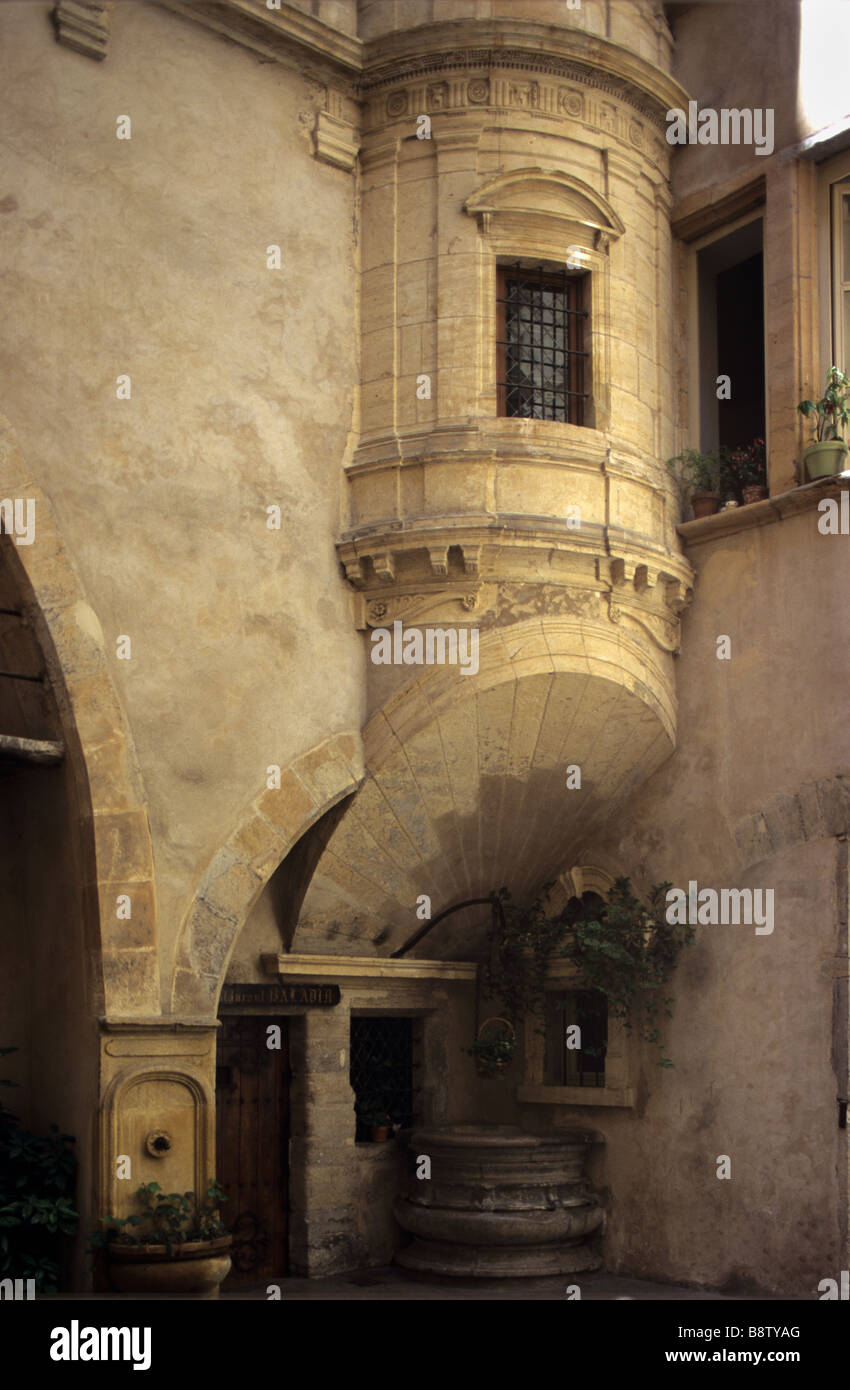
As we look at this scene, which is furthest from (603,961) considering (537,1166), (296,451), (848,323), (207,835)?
(848,323)

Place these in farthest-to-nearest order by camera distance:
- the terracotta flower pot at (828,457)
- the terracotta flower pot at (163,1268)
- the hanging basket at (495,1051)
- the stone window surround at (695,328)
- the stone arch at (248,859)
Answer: the stone window surround at (695,328) → the hanging basket at (495,1051) → the terracotta flower pot at (828,457) → the stone arch at (248,859) → the terracotta flower pot at (163,1268)

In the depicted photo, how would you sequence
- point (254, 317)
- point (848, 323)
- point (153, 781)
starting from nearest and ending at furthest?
point (153, 781), point (254, 317), point (848, 323)

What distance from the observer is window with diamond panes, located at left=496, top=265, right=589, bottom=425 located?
40.9ft

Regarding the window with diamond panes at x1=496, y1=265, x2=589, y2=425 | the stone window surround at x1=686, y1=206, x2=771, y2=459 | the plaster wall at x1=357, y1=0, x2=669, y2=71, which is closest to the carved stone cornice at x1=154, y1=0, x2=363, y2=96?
the plaster wall at x1=357, y1=0, x2=669, y2=71

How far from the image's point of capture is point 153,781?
34.5 feet

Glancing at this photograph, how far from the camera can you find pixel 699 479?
42.6 ft

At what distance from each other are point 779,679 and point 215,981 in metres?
4.65

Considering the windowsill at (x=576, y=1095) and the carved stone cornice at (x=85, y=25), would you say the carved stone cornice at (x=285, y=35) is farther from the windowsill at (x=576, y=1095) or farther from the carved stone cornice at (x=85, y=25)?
the windowsill at (x=576, y=1095)

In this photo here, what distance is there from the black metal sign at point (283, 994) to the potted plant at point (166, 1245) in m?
1.92

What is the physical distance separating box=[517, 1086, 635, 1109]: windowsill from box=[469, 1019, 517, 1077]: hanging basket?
39 centimetres

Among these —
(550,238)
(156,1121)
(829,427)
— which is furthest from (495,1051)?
(550,238)

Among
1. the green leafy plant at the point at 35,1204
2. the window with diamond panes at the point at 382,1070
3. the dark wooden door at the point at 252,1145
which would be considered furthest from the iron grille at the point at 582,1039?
the green leafy plant at the point at 35,1204

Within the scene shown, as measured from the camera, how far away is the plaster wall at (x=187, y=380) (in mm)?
10508

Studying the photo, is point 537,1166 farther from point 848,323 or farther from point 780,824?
point 848,323
